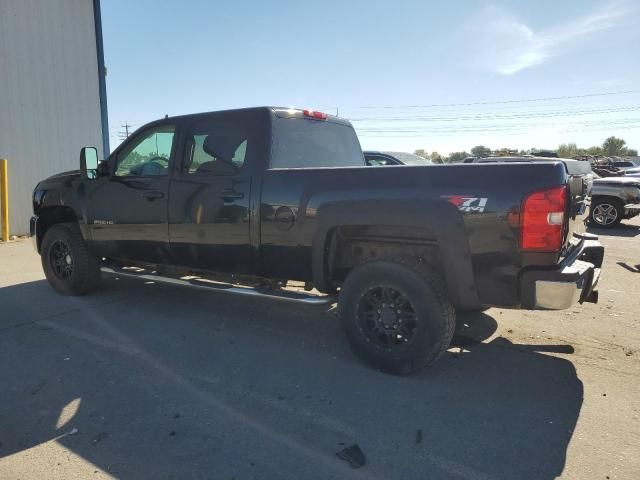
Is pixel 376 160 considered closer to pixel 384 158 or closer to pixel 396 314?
pixel 384 158

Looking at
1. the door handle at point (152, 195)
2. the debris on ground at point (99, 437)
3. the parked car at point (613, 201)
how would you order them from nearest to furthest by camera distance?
the debris on ground at point (99, 437)
the door handle at point (152, 195)
the parked car at point (613, 201)

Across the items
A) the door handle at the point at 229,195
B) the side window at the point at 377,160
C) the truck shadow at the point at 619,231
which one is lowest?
the truck shadow at the point at 619,231

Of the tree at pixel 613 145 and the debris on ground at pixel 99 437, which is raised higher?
the tree at pixel 613 145

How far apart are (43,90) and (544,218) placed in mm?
11935

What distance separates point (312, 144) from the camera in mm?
4723

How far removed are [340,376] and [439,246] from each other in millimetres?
1220

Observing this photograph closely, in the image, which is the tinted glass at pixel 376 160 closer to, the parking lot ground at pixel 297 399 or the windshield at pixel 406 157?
the windshield at pixel 406 157

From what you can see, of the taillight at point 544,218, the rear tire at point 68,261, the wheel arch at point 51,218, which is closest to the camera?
the taillight at point 544,218

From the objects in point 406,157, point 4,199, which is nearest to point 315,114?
point 406,157

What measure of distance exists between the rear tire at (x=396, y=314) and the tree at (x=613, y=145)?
318ft

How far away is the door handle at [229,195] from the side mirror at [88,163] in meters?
1.89

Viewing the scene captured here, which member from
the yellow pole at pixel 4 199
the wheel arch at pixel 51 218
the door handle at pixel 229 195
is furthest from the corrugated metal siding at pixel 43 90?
the door handle at pixel 229 195

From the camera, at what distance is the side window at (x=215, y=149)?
4352 mm

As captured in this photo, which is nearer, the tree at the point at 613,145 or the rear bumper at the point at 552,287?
the rear bumper at the point at 552,287
